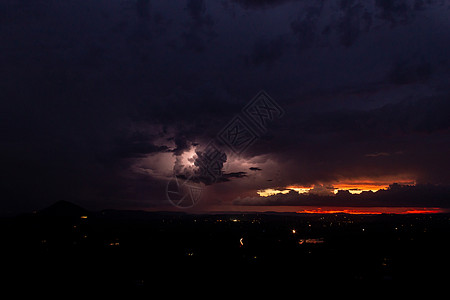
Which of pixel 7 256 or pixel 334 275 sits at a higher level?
pixel 7 256

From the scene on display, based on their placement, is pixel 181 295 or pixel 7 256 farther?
pixel 7 256

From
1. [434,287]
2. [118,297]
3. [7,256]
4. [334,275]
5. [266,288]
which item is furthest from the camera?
[7,256]

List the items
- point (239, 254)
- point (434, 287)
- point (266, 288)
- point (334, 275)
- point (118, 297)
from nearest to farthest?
point (118, 297) < point (266, 288) < point (434, 287) < point (334, 275) < point (239, 254)

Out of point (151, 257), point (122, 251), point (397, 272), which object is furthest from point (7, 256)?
point (397, 272)

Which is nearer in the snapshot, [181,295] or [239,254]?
[181,295]

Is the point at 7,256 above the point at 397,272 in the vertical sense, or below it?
above

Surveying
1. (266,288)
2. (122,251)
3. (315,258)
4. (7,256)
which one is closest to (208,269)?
(266,288)

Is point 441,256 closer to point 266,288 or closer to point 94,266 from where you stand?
point 266,288

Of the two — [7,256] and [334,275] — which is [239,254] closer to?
[334,275]

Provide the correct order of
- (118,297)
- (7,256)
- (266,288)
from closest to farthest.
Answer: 1. (118,297)
2. (266,288)
3. (7,256)
